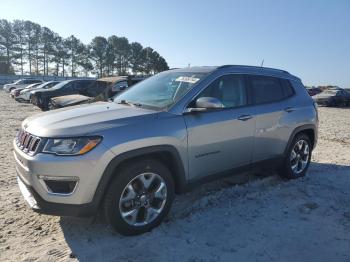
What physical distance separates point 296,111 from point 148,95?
2580mm

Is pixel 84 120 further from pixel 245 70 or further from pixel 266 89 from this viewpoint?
pixel 266 89

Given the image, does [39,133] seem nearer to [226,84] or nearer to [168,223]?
[168,223]

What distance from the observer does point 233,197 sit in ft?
17.1

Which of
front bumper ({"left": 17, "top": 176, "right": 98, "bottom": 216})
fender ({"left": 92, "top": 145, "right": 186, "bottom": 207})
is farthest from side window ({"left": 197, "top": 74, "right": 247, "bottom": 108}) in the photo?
A: front bumper ({"left": 17, "top": 176, "right": 98, "bottom": 216})

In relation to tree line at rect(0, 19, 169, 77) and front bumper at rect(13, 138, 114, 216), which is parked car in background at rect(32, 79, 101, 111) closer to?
front bumper at rect(13, 138, 114, 216)

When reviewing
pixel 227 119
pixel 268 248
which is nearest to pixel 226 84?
pixel 227 119

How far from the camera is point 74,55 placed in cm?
8181

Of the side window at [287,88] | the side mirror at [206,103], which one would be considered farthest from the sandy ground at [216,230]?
the side window at [287,88]

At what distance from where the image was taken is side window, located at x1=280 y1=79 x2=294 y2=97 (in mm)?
5957

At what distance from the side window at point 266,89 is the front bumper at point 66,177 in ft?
8.56

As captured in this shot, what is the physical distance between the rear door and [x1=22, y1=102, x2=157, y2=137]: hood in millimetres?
1832

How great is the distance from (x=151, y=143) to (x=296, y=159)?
3.31 meters

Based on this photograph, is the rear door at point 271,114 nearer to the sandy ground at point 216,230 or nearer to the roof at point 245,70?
the roof at point 245,70

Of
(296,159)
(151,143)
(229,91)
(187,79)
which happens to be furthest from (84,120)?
(296,159)
